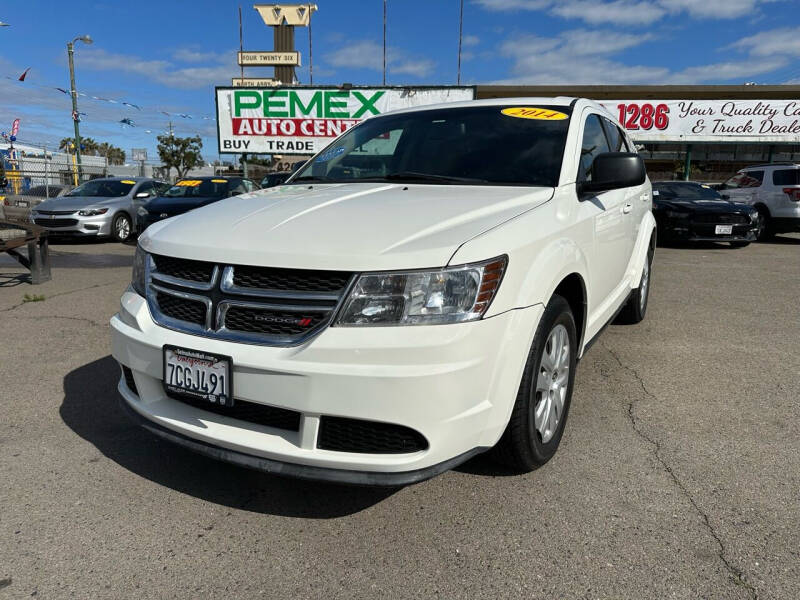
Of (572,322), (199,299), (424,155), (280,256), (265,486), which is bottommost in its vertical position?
(265,486)

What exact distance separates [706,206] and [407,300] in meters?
11.8

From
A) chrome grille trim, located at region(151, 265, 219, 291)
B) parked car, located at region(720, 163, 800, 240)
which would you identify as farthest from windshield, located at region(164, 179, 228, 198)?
parked car, located at region(720, 163, 800, 240)

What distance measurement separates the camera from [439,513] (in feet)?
7.77

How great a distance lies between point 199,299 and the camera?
2234mm

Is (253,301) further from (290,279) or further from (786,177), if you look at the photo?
(786,177)

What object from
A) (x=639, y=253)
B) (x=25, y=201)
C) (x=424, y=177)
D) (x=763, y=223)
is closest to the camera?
(x=424, y=177)

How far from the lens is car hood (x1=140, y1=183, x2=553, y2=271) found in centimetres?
202

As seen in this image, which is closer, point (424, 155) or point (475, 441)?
point (475, 441)

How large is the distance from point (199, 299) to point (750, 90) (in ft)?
88.0

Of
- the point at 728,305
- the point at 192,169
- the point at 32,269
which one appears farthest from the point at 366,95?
the point at 192,169

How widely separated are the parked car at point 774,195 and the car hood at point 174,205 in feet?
39.4

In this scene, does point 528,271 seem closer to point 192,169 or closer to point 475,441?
point 475,441

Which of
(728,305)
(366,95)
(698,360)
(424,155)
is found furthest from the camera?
(366,95)

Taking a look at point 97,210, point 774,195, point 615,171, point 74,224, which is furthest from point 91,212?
point 774,195
